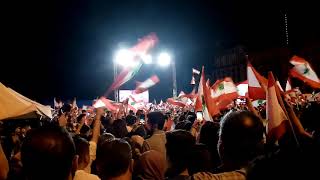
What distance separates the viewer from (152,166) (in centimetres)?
438

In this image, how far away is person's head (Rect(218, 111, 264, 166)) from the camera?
9.58 feet

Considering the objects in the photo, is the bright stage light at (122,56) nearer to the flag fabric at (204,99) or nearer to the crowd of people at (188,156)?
the flag fabric at (204,99)

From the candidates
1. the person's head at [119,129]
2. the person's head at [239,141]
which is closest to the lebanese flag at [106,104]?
the person's head at [119,129]

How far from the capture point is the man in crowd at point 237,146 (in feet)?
9.55

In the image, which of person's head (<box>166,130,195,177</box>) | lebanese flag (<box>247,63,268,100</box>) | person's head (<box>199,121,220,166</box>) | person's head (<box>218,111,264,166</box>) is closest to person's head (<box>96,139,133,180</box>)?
person's head (<box>166,130,195,177</box>)

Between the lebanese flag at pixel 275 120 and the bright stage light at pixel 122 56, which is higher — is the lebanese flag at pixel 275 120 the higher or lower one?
the lower one

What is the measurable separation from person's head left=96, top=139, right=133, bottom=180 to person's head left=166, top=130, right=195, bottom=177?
36 cm

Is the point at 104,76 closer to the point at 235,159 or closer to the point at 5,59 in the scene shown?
the point at 5,59

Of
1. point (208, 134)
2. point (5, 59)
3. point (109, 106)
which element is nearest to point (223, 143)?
point (208, 134)

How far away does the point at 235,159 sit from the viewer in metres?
2.93

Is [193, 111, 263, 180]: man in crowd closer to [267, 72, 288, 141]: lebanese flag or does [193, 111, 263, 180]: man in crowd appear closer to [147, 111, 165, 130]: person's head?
[267, 72, 288, 141]: lebanese flag

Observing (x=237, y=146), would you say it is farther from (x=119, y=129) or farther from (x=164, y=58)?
(x=164, y=58)

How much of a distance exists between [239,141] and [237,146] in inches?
1.5

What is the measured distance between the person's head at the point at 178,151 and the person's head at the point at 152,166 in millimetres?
734
